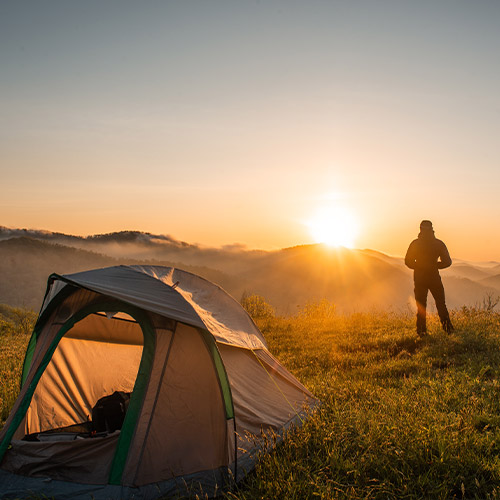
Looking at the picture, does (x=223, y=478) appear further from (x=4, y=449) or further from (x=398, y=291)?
(x=398, y=291)

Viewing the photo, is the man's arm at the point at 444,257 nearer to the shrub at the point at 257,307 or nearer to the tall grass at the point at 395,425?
the tall grass at the point at 395,425

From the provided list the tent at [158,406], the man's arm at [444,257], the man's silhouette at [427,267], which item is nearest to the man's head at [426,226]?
the man's silhouette at [427,267]

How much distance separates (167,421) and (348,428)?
214cm

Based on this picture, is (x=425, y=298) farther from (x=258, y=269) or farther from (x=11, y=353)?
(x=258, y=269)

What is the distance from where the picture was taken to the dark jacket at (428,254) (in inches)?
413

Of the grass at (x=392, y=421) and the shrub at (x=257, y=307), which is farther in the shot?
the shrub at (x=257, y=307)

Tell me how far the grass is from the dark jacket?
155cm

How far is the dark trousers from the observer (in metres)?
10.6

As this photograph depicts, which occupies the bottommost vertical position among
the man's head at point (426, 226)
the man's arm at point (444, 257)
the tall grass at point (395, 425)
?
the tall grass at point (395, 425)

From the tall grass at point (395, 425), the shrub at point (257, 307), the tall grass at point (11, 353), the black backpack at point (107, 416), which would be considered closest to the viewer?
the tall grass at point (395, 425)

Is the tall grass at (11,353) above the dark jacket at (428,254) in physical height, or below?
below

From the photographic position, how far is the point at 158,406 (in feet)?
15.6

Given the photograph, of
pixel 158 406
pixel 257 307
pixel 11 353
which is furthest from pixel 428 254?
pixel 11 353

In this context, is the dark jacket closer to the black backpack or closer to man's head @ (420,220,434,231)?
man's head @ (420,220,434,231)
